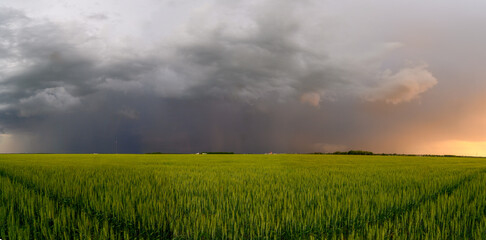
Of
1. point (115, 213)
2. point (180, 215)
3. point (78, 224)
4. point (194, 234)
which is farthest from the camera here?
point (115, 213)

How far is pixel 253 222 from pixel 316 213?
0.80 metres

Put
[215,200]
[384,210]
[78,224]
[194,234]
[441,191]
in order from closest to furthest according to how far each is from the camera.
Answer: [194,234] → [78,224] → [384,210] → [215,200] → [441,191]

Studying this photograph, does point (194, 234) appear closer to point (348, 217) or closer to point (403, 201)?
point (348, 217)

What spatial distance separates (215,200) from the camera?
14.7 feet

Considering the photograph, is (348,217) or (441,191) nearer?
(348,217)

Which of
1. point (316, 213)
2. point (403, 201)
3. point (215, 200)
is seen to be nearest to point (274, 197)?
point (215, 200)

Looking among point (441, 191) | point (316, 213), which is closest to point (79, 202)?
point (316, 213)

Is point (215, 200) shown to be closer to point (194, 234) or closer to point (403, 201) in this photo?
point (194, 234)

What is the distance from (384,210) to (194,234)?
2.67 m

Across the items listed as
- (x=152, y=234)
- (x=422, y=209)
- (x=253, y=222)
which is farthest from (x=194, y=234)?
(x=422, y=209)

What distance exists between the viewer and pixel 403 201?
4.68 metres

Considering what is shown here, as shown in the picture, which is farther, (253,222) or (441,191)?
(441,191)

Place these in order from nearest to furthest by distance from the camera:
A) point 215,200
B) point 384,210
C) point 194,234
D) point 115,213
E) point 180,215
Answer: point 194,234 → point 180,215 → point 115,213 → point 384,210 → point 215,200

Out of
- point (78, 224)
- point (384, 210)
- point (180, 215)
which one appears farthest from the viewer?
point (384, 210)
